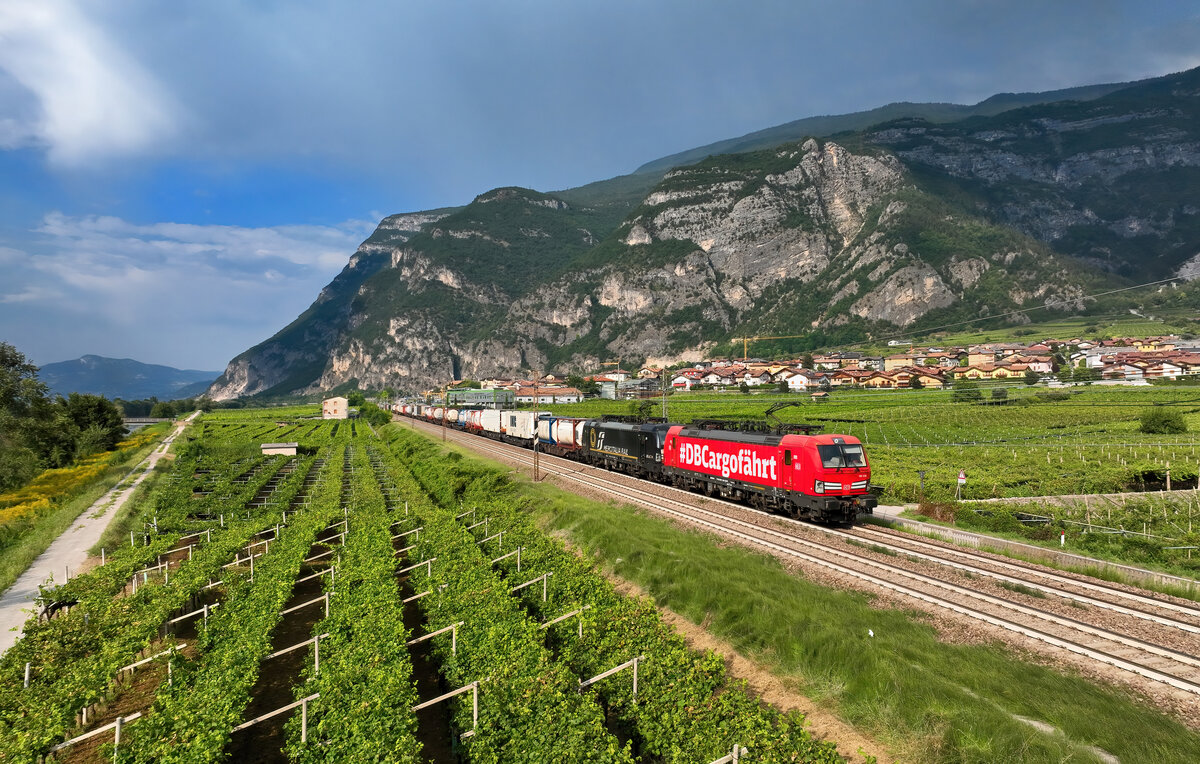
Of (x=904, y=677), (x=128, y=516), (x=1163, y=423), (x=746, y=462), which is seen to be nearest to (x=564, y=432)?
(x=746, y=462)

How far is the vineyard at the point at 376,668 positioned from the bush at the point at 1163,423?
63.0 meters

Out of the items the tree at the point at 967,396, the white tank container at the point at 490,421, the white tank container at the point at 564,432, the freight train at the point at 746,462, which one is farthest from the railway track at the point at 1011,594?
the tree at the point at 967,396

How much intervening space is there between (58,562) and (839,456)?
37352 mm

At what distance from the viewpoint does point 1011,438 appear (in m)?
57.2

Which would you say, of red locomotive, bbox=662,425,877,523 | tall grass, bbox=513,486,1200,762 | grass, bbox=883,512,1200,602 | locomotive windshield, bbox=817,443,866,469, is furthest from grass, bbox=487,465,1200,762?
grass, bbox=883,512,1200,602

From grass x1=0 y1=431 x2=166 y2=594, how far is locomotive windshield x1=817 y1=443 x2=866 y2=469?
34.9 metres

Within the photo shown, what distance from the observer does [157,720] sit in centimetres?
1159

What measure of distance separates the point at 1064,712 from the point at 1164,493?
3289 centimetres

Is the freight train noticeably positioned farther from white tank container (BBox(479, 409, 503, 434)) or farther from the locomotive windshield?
white tank container (BBox(479, 409, 503, 434))

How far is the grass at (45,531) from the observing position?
26.1m

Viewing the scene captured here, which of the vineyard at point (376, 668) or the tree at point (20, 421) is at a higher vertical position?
the tree at point (20, 421)

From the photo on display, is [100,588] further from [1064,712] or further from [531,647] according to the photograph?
[1064,712]

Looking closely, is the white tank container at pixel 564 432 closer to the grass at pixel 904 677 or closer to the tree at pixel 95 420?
the grass at pixel 904 677

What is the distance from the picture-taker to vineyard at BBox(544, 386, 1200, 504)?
119 ft
